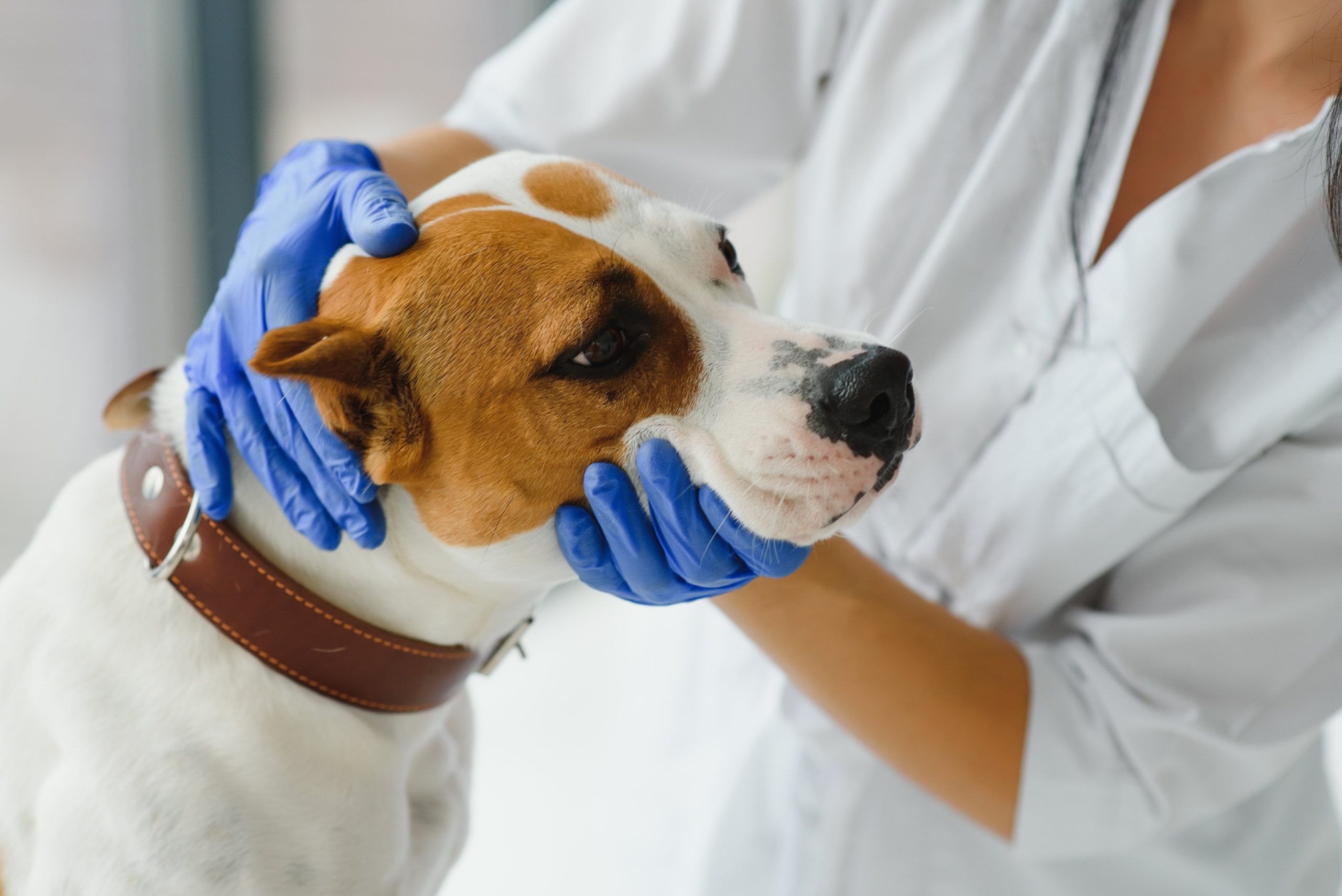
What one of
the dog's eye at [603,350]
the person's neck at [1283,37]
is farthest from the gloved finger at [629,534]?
the person's neck at [1283,37]

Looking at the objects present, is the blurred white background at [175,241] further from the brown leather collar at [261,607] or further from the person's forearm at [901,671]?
the brown leather collar at [261,607]

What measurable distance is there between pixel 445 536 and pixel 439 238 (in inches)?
11.7

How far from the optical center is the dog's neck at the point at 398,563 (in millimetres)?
1018

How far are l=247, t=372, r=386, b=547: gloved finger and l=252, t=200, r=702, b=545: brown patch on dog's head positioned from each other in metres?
0.05

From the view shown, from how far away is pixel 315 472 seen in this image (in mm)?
979

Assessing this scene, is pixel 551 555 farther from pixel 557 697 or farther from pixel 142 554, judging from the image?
pixel 557 697

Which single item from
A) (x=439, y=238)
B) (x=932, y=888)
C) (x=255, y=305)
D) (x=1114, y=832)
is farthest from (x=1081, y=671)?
(x=255, y=305)

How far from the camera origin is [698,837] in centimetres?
159

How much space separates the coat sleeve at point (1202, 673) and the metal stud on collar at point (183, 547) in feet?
3.52

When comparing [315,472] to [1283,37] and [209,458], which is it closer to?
[209,458]

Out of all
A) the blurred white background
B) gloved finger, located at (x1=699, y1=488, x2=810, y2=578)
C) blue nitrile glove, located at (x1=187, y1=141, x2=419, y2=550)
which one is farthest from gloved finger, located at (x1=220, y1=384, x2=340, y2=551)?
the blurred white background

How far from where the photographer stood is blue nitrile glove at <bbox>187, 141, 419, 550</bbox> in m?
0.97

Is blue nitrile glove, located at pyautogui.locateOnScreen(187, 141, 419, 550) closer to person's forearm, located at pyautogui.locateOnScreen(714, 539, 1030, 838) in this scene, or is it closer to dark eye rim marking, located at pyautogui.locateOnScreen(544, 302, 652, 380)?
dark eye rim marking, located at pyautogui.locateOnScreen(544, 302, 652, 380)

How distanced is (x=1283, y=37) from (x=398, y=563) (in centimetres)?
136
